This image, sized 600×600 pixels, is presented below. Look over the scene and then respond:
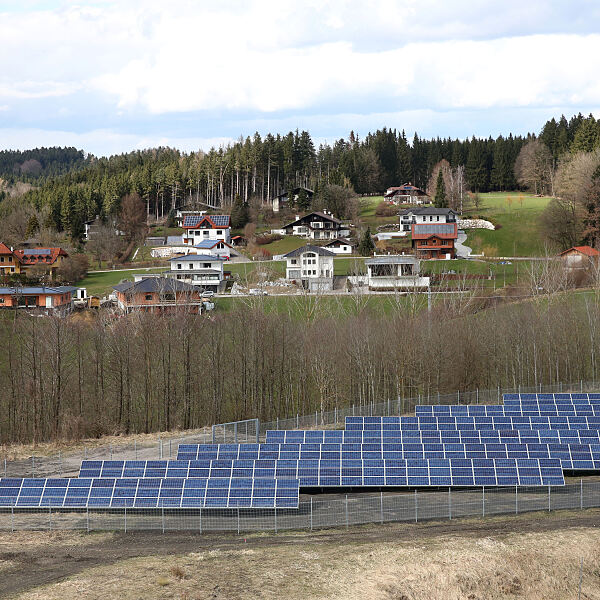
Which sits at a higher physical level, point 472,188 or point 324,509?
point 472,188

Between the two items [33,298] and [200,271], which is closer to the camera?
[33,298]

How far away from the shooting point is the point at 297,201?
4685 inches

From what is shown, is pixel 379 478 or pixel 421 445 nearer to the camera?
pixel 379 478

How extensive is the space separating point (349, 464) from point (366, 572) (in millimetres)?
7677

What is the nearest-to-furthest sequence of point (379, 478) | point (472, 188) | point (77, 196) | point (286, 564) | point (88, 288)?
1. point (286, 564)
2. point (379, 478)
3. point (88, 288)
4. point (77, 196)
5. point (472, 188)

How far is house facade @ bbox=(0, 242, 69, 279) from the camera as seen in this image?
8181cm

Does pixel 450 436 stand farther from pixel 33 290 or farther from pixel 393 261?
pixel 33 290

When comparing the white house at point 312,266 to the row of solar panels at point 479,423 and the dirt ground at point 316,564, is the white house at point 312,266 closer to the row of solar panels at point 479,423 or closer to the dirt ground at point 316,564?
the row of solar panels at point 479,423

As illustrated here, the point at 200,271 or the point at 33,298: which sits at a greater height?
the point at 200,271

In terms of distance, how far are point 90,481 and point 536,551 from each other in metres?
15.0

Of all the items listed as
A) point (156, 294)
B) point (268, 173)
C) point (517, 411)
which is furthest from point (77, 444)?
point (268, 173)

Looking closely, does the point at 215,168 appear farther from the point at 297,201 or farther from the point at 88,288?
the point at 88,288

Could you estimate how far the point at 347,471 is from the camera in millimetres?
26938

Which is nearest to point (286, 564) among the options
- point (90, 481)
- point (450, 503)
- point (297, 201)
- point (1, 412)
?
point (450, 503)
